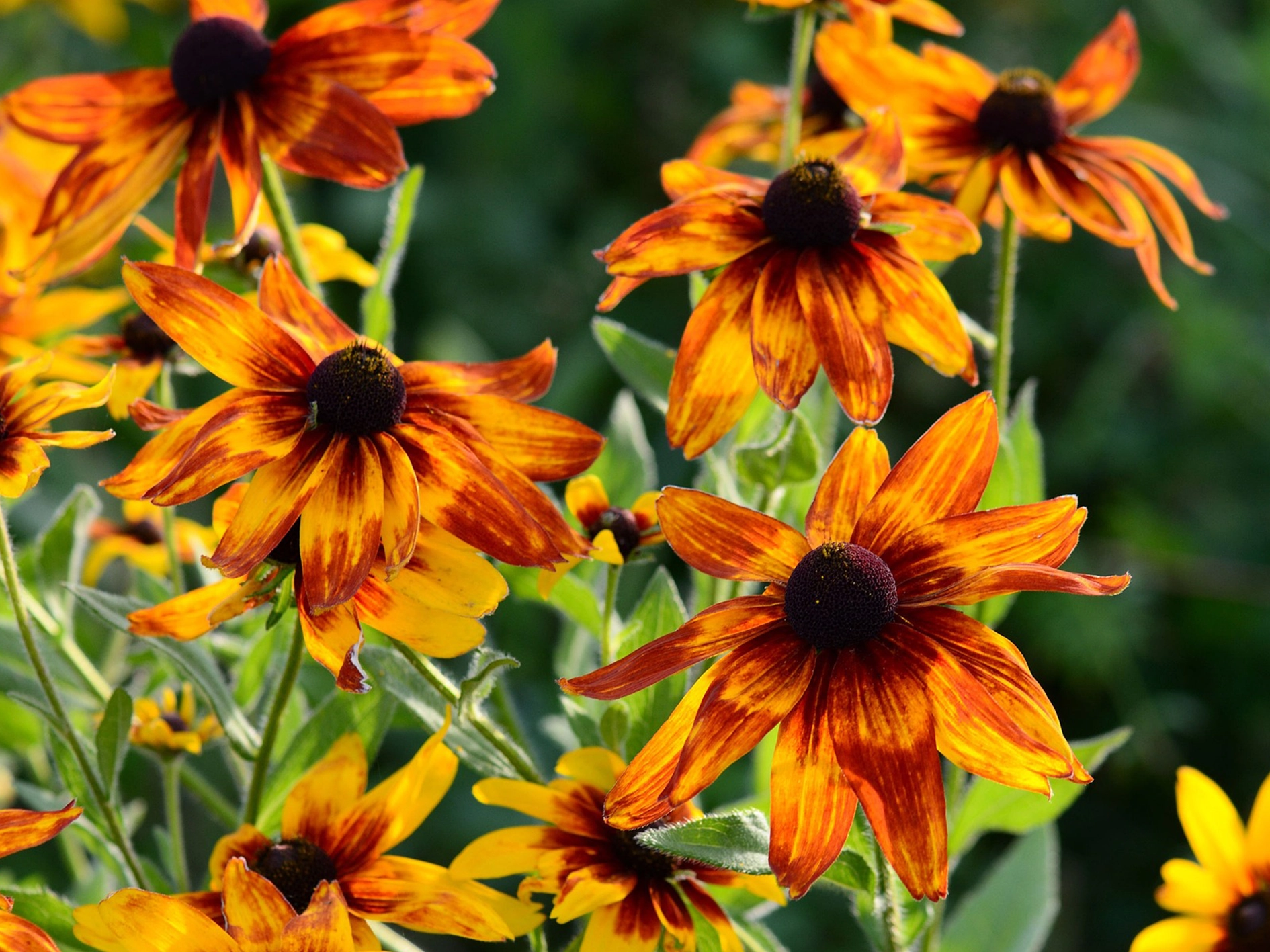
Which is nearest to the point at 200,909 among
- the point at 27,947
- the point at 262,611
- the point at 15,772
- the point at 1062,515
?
the point at 27,947

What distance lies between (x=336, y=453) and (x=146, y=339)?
0.69 ft

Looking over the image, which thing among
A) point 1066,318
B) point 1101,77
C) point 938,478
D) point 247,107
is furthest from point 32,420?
point 1066,318

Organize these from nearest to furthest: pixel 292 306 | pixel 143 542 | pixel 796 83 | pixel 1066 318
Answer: pixel 292 306 → pixel 796 83 → pixel 143 542 → pixel 1066 318

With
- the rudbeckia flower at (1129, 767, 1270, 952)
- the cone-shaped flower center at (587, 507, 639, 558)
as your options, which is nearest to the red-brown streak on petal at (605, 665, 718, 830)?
the cone-shaped flower center at (587, 507, 639, 558)

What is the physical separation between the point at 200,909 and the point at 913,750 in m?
0.23

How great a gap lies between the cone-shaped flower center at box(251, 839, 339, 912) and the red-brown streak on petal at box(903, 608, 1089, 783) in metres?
0.20

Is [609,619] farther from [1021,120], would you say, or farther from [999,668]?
[1021,120]

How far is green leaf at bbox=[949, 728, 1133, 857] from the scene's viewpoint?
0.55m

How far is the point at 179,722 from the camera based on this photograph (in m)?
0.59

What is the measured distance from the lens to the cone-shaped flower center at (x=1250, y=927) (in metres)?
0.53

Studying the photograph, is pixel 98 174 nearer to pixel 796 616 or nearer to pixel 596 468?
pixel 596 468

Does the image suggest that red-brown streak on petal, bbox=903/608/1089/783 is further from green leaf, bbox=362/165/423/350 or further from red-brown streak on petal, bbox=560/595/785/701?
green leaf, bbox=362/165/423/350

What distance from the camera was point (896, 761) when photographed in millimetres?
391

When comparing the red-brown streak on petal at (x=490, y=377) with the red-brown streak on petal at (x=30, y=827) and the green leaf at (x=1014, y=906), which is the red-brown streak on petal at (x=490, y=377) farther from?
the green leaf at (x=1014, y=906)
